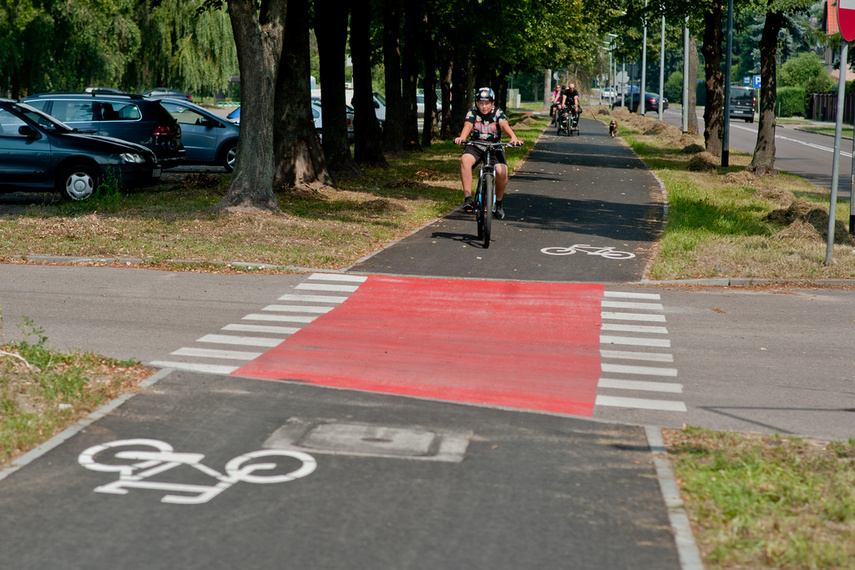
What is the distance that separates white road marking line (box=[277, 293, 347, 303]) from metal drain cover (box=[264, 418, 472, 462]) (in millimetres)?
4146

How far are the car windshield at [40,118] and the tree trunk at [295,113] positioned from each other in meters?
3.99

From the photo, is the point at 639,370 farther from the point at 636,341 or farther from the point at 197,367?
the point at 197,367

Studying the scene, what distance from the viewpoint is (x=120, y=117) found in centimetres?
2239

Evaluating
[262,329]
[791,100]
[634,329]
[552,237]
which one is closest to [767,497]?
[634,329]

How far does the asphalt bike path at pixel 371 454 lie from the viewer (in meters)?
4.36

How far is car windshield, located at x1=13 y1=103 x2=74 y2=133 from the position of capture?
18141 mm

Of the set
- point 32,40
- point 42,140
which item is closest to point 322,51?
point 42,140

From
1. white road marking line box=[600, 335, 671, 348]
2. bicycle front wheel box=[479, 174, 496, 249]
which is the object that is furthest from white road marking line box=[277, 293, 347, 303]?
bicycle front wheel box=[479, 174, 496, 249]

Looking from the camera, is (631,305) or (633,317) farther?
(631,305)

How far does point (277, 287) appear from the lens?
35.9 feet

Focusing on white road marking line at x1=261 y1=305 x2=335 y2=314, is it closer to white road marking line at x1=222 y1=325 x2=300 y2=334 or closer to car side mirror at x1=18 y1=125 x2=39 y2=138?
white road marking line at x1=222 y1=325 x2=300 y2=334

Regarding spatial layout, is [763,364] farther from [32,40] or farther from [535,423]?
[32,40]

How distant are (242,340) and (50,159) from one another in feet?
35.5

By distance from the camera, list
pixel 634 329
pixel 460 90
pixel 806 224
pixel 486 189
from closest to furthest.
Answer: pixel 634 329, pixel 486 189, pixel 806 224, pixel 460 90
